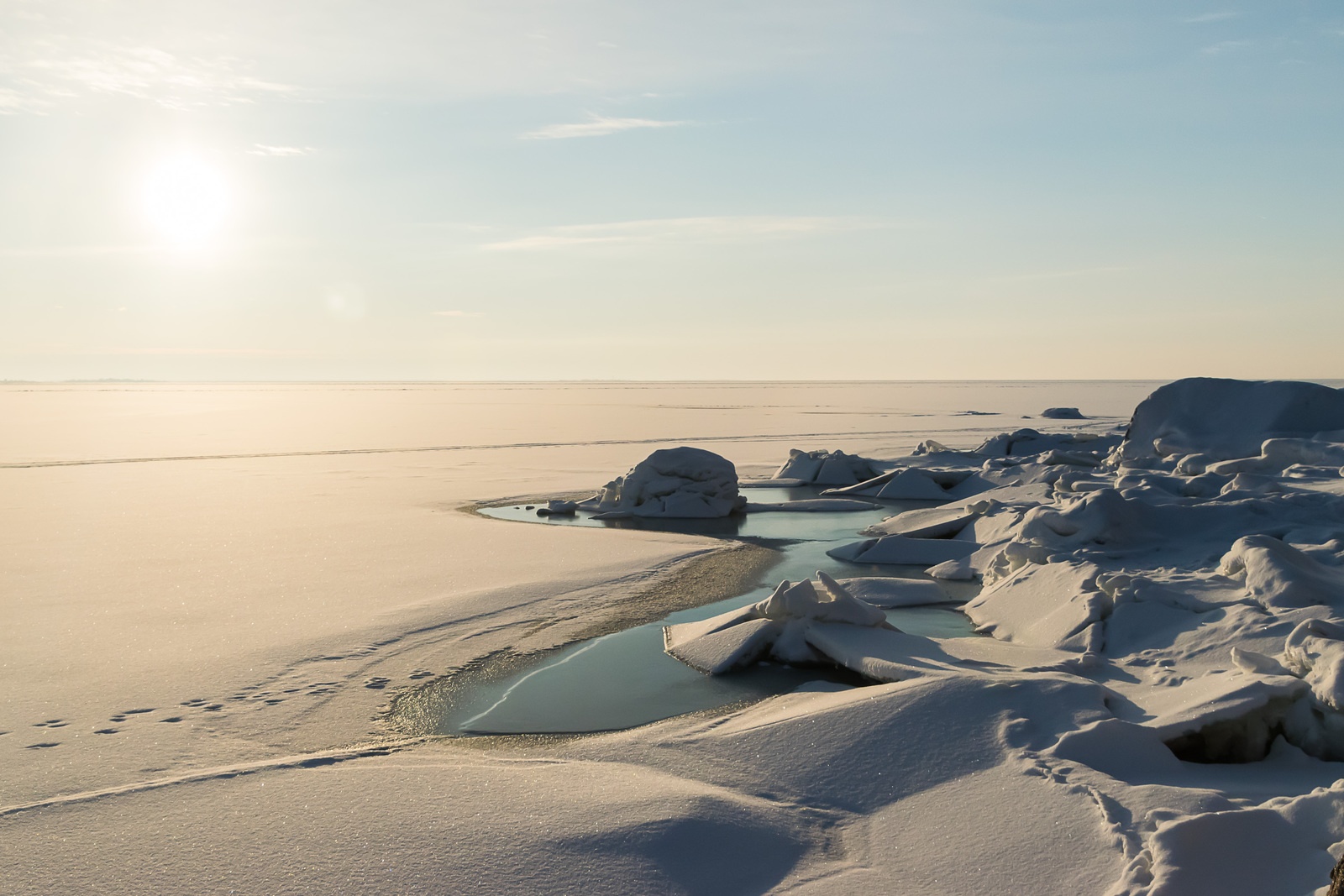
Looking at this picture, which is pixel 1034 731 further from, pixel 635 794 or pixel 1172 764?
pixel 635 794

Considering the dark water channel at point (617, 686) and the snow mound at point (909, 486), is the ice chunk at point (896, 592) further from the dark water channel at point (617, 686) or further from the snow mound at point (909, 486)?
the snow mound at point (909, 486)

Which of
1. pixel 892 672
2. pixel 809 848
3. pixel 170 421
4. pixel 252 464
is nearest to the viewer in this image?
pixel 809 848

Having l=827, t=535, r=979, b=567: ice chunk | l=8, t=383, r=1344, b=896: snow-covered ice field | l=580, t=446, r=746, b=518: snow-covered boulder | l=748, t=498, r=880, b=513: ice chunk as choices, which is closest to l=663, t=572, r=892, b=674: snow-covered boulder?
l=8, t=383, r=1344, b=896: snow-covered ice field

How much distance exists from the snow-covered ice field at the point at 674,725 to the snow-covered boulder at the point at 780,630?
13 centimetres

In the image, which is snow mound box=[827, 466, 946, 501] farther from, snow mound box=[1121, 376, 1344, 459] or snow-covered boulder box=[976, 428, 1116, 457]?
snow-covered boulder box=[976, 428, 1116, 457]

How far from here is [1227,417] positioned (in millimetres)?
14195

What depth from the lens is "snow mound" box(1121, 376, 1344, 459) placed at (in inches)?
533

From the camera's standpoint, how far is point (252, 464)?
17469 mm

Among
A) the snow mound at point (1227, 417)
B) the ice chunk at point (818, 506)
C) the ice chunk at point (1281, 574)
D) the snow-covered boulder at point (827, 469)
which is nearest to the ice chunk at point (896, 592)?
Result: the ice chunk at point (1281, 574)

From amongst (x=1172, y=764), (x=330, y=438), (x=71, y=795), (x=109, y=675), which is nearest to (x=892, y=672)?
(x=1172, y=764)

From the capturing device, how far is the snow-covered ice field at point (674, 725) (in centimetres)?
287

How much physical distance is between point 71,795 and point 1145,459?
13.5 meters

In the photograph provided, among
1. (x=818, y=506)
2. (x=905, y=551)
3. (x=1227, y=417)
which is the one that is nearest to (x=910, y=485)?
(x=818, y=506)

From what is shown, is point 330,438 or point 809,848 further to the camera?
point 330,438
